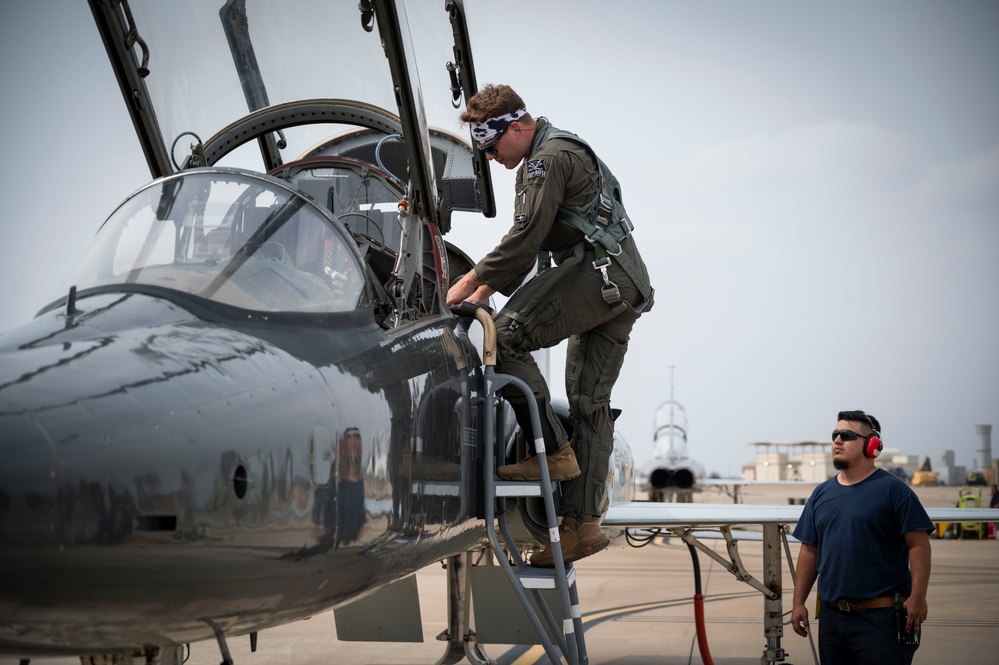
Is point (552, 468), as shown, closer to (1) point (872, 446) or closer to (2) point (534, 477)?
(2) point (534, 477)

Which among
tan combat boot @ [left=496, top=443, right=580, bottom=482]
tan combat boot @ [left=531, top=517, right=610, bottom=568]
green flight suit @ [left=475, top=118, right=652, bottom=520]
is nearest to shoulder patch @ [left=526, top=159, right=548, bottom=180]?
green flight suit @ [left=475, top=118, right=652, bottom=520]

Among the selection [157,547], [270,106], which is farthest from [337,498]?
[270,106]

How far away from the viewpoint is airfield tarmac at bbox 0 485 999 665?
32.0 feet

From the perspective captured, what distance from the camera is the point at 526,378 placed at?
178 inches

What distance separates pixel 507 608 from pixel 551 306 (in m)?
4.27

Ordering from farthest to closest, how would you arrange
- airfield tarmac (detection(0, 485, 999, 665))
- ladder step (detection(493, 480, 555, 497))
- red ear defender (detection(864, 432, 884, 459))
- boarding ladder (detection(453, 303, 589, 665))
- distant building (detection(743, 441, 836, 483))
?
distant building (detection(743, 441, 836, 483))
airfield tarmac (detection(0, 485, 999, 665))
red ear defender (detection(864, 432, 884, 459))
ladder step (detection(493, 480, 555, 497))
boarding ladder (detection(453, 303, 589, 665))

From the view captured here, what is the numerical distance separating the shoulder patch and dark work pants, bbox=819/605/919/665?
2649 millimetres

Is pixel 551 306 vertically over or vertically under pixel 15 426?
over

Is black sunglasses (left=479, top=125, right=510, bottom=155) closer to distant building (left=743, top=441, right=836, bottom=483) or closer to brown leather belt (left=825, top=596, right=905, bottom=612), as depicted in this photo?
brown leather belt (left=825, top=596, right=905, bottom=612)

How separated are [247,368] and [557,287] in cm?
232

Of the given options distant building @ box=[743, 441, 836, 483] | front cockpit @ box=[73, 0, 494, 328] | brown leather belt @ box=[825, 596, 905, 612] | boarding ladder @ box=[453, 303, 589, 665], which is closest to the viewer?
front cockpit @ box=[73, 0, 494, 328]

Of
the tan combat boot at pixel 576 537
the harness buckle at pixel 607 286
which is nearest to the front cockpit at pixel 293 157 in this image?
the harness buckle at pixel 607 286

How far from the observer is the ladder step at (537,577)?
413 cm

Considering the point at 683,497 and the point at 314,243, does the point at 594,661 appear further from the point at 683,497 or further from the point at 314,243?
the point at 683,497
